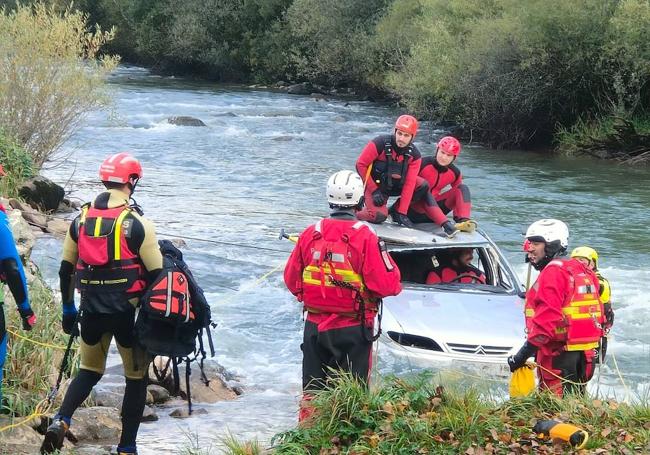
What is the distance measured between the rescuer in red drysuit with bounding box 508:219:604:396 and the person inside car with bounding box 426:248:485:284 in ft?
10.4

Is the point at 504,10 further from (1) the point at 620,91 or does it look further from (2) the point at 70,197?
(2) the point at 70,197

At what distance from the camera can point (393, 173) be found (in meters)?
10.1

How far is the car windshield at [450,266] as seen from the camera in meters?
9.27

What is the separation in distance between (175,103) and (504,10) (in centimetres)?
1224

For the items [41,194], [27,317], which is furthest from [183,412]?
[41,194]

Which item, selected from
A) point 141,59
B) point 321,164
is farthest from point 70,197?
point 141,59

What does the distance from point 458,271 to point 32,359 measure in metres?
4.30

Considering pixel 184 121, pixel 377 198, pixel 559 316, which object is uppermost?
pixel 559 316

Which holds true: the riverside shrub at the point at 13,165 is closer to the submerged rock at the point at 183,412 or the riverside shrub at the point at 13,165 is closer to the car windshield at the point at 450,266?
the car windshield at the point at 450,266

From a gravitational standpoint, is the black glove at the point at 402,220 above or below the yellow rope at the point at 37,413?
above

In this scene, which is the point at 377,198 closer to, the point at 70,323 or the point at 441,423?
the point at 70,323

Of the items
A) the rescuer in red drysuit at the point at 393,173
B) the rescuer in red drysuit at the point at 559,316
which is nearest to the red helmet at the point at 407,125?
the rescuer in red drysuit at the point at 393,173

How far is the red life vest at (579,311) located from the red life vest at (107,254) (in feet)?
8.16

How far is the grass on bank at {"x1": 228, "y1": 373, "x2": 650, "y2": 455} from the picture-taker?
4.96 m
